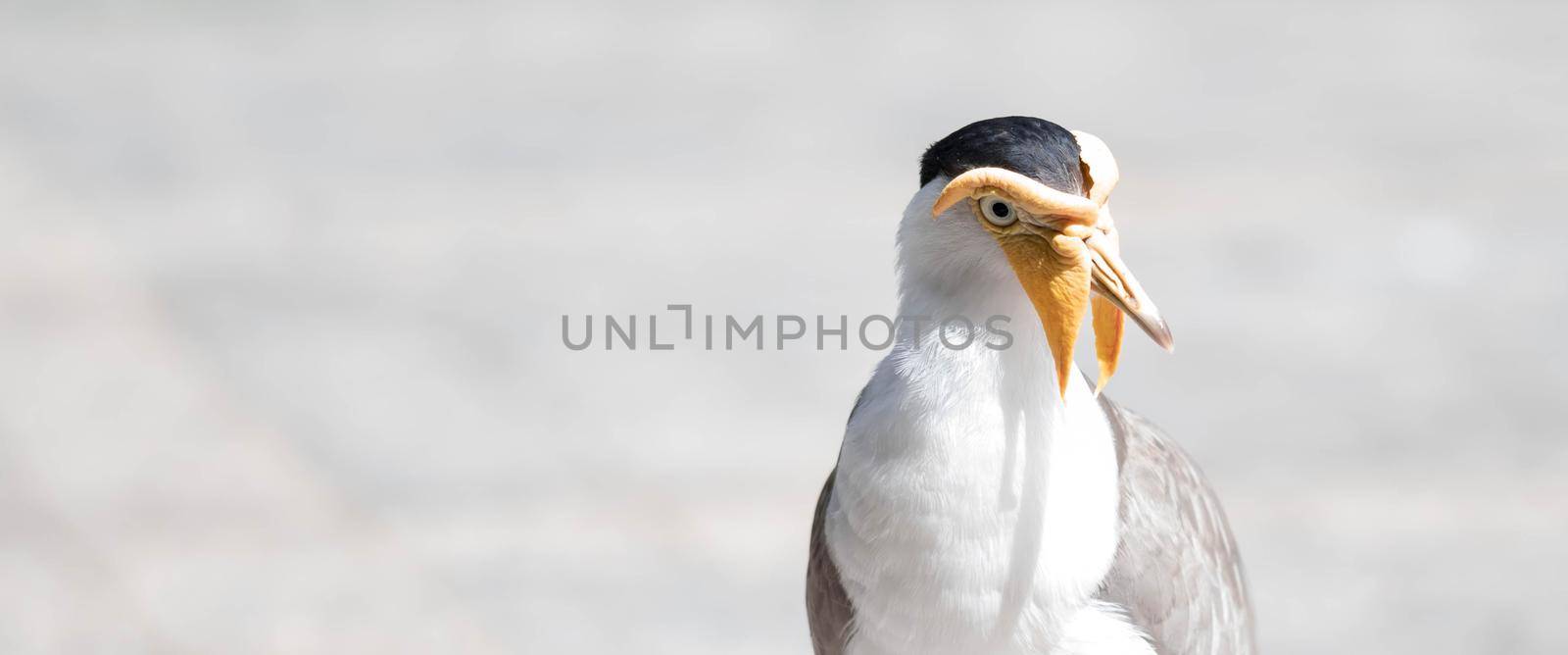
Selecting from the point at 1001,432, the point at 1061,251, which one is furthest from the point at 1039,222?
the point at 1001,432

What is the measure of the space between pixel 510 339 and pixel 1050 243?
2.58 m

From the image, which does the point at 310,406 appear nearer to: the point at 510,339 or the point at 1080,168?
the point at 510,339

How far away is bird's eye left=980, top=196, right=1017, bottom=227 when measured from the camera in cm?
157

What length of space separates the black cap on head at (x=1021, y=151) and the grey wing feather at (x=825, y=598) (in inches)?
17.6

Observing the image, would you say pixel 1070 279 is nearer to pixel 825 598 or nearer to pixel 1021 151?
pixel 1021 151

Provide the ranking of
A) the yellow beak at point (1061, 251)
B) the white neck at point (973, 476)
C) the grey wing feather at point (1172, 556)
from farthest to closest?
the grey wing feather at point (1172, 556), the white neck at point (973, 476), the yellow beak at point (1061, 251)

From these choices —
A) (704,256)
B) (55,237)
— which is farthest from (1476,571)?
(55,237)

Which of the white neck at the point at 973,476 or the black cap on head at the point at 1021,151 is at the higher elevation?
the black cap on head at the point at 1021,151

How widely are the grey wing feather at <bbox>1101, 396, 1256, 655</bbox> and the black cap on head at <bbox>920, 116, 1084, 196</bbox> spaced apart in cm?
38

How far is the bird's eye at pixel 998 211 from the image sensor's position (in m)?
1.57

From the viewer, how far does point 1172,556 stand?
1.86 metres

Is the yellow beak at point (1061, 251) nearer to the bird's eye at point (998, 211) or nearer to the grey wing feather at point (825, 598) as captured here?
the bird's eye at point (998, 211)

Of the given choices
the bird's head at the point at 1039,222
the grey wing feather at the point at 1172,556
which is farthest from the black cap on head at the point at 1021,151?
the grey wing feather at the point at 1172,556

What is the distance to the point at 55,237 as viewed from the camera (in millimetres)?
4402
